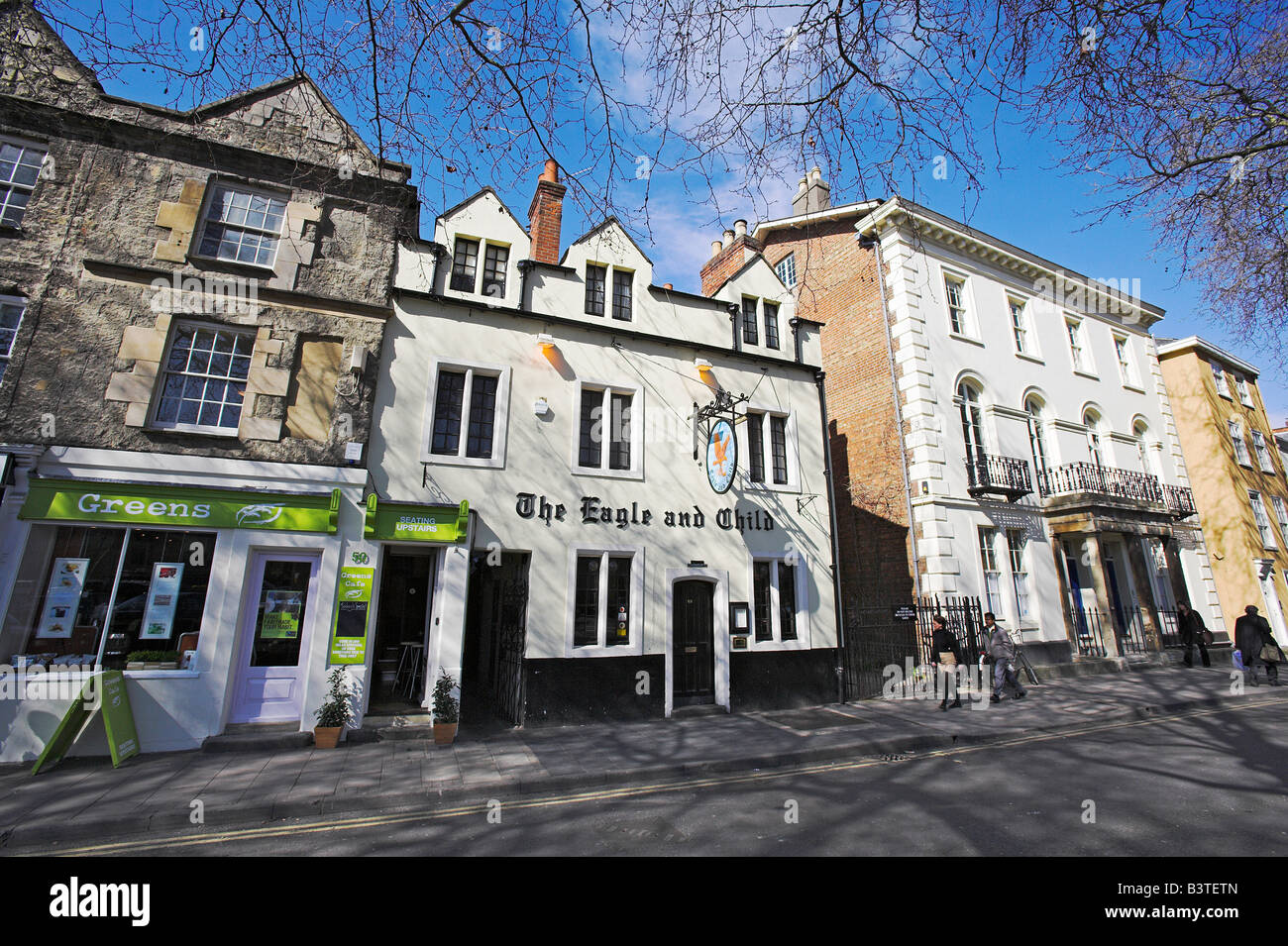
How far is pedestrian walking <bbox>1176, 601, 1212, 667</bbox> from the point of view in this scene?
16.6m

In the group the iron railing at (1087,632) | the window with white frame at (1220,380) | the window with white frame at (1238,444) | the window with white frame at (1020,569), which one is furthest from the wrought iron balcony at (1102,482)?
the window with white frame at (1220,380)

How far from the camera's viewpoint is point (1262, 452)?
25.7 metres

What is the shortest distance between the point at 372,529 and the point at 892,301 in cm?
1606

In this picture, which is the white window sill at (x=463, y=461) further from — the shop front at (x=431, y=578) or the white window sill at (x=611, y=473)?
the white window sill at (x=611, y=473)

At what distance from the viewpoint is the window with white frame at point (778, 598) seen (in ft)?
39.8

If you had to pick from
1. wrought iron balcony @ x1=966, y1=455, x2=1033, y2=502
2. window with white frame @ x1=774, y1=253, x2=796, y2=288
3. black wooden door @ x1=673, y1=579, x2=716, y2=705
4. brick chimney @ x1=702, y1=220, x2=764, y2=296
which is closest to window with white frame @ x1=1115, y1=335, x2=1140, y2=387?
wrought iron balcony @ x1=966, y1=455, x2=1033, y2=502

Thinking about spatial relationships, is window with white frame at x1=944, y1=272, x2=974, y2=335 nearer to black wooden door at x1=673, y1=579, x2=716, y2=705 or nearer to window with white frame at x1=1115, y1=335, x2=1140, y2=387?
window with white frame at x1=1115, y1=335, x2=1140, y2=387

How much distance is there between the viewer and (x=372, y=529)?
9445 mm

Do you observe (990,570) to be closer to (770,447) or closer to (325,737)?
(770,447)

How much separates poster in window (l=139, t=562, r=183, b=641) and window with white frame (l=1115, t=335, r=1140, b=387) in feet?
99.9

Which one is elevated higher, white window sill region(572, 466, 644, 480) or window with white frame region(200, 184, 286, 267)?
window with white frame region(200, 184, 286, 267)

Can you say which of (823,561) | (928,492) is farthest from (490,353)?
(928,492)

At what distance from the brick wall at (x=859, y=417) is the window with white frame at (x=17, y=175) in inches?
654
